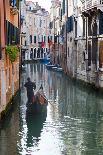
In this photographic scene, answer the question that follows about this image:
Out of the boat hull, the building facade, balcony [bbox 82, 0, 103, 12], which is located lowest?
the boat hull

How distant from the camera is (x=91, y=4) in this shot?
2980 cm

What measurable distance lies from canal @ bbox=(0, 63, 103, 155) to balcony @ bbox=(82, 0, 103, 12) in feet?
18.6

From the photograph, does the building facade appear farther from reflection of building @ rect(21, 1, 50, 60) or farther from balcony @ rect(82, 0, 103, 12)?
reflection of building @ rect(21, 1, 50, 60)

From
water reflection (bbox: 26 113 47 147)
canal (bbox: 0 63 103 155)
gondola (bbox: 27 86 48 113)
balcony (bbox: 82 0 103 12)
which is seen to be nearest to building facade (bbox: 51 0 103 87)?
balcony (bbox: 82 0 103 12)

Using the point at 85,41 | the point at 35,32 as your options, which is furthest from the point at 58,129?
the point at 35,32

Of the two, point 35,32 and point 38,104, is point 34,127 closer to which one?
point 38,104

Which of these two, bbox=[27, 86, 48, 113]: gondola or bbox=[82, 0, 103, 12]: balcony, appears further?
bbox=[82, 0, 103, 12]: balcony

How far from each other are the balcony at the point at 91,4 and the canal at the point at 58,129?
18.6 ft

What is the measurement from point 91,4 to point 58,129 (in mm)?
14595

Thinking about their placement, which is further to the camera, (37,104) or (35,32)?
(35,32)

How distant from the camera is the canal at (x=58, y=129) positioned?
1376 centimetres

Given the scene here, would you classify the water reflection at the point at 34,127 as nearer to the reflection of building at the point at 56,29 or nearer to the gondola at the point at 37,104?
the gondola at the point at 37,104

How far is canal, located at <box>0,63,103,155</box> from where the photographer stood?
542 inches

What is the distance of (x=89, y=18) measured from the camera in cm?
3222
